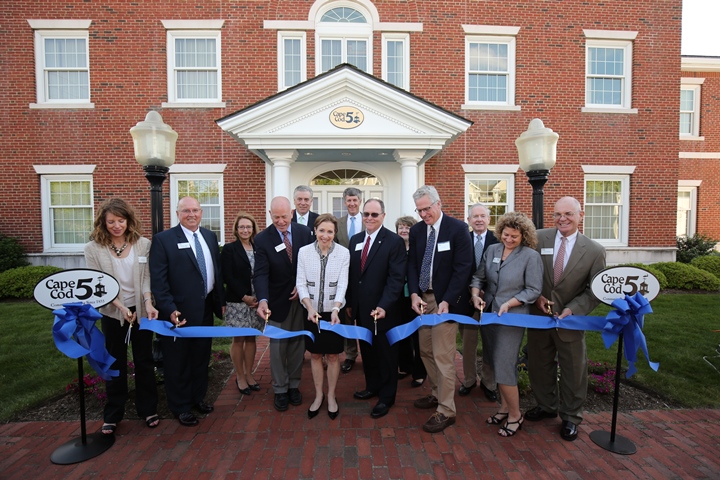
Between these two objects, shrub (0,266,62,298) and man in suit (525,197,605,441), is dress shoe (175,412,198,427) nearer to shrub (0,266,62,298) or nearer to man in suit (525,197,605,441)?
man in suit (525,197,605,441)

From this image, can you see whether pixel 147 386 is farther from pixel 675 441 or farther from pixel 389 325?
pixel 675 441

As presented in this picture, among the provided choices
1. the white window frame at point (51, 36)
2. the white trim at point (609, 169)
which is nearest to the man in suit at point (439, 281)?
the white trim at point (609, 169)

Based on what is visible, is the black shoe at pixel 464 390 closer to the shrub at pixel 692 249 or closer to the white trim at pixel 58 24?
the shrub at pixel 692 249

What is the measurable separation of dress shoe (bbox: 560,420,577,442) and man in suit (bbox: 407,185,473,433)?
0.96 metres

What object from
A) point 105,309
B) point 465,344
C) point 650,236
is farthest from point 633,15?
point 105,309

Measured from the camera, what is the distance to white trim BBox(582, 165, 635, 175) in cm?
1096

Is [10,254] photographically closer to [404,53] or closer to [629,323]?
[404,53]

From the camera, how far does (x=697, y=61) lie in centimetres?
1508

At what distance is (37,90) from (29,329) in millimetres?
7360

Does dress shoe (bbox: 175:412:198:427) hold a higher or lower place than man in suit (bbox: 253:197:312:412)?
lower

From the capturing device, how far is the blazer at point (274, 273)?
3.85 metres

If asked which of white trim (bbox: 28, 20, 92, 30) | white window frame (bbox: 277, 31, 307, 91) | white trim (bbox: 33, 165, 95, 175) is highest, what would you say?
white trim (bbox: 28, 20, 92, 30)

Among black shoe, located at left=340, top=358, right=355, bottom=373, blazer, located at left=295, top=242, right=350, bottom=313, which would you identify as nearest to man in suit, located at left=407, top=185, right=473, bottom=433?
blazer, located at left=295, top=242, right=350, bottom=313

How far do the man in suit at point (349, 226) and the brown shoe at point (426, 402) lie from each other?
127 centimetres
